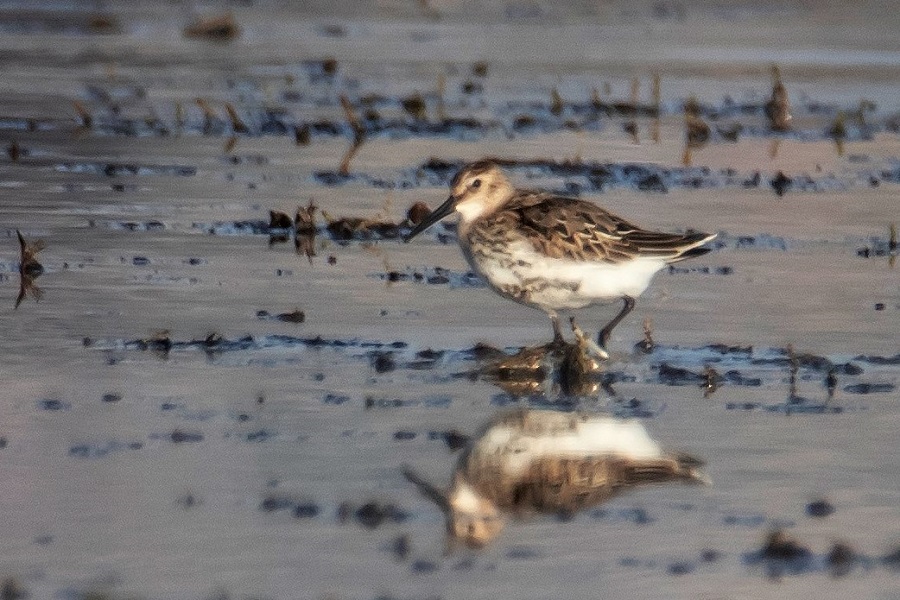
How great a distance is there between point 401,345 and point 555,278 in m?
0.77

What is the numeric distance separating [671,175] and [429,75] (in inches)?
266

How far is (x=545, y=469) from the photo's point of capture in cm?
701

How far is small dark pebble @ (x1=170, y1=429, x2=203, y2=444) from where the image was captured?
7281 mm

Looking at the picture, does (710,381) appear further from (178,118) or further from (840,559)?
(178,118)

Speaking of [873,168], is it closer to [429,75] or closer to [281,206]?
[281,206]

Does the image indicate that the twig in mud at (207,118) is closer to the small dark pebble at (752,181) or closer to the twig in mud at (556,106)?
the twig in mud at (556,106)

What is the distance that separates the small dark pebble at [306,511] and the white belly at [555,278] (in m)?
2.76

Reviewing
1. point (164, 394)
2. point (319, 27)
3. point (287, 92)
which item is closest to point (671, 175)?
point (287, 92)

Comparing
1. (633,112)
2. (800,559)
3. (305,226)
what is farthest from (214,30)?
(800,559)

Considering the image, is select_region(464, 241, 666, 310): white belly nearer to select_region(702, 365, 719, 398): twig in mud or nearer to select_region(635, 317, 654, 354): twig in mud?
select_region(635, 317, 654, 354): twig in mud

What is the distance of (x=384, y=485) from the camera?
22.4ft

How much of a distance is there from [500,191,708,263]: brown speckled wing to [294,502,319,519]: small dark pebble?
282 centimetres

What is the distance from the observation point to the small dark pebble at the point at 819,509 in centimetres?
660

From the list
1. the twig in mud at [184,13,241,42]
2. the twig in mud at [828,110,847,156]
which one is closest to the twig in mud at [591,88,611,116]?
the twig in mud at [828,110,847,156]
